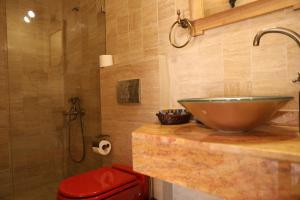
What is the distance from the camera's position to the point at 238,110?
0.76 meters

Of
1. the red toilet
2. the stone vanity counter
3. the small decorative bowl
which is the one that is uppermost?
the small decorative bowl

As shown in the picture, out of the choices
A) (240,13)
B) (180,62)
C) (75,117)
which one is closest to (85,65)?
(75,117)

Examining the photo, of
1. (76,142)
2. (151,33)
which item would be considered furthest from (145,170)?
(76,142)

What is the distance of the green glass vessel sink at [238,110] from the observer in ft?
2.44

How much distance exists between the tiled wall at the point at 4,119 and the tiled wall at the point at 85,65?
0.55 m

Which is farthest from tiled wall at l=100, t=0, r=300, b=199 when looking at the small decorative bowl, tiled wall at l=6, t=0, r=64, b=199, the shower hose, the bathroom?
tiled wall at l=6, t=0, r=64, b=199

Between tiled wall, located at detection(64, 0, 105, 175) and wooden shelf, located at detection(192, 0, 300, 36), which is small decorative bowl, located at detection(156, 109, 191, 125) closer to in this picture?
wooden shelf, located at detection(192, 0, 300, 36)

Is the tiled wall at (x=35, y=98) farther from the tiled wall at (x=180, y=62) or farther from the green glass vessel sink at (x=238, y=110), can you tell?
the green glass vessel sink at (x=238, y=110)

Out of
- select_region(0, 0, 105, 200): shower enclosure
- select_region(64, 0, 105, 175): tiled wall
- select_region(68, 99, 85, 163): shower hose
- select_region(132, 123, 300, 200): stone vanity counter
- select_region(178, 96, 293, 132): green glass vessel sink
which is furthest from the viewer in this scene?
select_region(68, 99, 85, 163): shower hose

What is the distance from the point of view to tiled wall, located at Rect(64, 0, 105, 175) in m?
2.00

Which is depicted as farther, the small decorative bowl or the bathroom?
the small decorative bowl

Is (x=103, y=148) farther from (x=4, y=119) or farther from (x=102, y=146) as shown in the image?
(x=4, y=119)

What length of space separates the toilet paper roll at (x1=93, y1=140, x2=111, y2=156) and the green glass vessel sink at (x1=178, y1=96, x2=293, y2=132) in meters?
1.05

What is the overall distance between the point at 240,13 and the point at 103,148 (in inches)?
51.2
